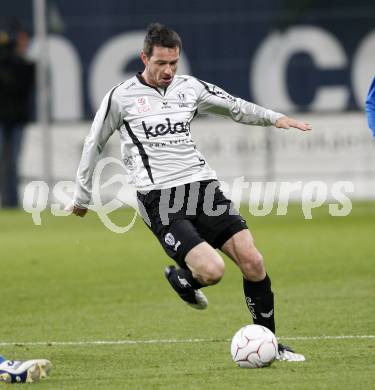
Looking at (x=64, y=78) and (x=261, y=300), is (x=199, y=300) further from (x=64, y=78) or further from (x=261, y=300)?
(x=64, y=78)

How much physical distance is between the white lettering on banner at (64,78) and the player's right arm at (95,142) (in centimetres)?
1895

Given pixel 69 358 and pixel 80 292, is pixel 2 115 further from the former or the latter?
pixel 69 358

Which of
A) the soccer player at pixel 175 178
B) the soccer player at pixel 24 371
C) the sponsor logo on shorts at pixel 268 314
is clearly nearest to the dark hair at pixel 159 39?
the soccer player at pixel 175 178

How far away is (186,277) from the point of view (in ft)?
27.3

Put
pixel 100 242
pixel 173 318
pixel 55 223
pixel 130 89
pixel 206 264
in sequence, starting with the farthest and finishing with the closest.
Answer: pixel 55 223
pixel 100 242
pixel 173 318
pixel 130 89
pixel 206 264

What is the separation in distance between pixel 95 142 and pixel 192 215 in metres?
0.83

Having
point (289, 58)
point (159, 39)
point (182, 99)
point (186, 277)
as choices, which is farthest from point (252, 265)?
point (289, 58)

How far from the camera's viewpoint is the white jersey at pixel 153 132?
8273 millimetres

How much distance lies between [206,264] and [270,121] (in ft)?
4.06

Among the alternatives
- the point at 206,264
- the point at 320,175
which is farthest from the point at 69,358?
the point at 320,175

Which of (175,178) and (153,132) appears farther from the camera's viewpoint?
(153,132)

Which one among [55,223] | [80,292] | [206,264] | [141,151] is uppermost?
[141,151]

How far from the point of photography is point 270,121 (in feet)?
28.1

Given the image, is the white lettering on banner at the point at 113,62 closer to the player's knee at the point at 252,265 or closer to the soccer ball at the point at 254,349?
the player's knee at the point at 252,265
